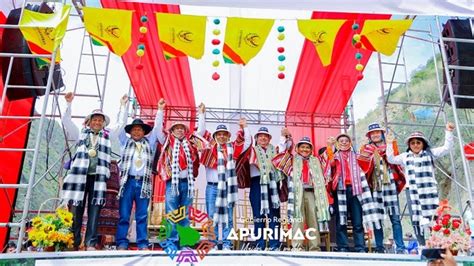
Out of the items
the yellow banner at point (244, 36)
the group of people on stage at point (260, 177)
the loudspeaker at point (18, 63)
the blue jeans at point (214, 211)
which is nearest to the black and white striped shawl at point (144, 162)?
the group of people on stage at point (260, 177)

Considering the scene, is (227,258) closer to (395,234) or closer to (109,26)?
(395,234)

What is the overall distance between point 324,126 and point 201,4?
378 centimetres

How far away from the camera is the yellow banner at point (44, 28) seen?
3246 millimetres

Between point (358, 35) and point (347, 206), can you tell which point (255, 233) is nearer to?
point (347, 206)

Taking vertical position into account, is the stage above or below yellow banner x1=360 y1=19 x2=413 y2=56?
below

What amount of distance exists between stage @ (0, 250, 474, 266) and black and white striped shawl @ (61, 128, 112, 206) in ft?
1.98

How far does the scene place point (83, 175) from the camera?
→ 123 inches

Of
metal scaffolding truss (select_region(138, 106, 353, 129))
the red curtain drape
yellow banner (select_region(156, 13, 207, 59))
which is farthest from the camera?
metal scaffolding truss (select_region(138, 106, 353, 129))

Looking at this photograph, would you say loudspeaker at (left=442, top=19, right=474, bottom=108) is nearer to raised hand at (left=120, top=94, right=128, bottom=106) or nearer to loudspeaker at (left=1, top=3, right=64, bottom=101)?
raised hand at (left=120, top=94, right=128, bottom=106)

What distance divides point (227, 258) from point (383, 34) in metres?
2.51

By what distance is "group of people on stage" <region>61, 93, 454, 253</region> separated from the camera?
321 cm

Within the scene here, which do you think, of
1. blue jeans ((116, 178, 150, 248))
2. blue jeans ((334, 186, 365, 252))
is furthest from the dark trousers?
blue jeans ((334, 186, 365, 252))

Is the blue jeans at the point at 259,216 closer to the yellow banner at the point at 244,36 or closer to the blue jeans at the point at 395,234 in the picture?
the blue jeans at the point at 395,234

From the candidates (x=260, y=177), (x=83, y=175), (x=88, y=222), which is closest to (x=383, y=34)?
Answer: (x=260, y=177)
